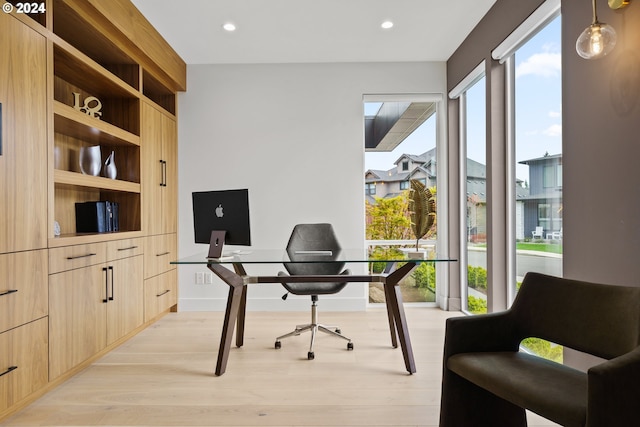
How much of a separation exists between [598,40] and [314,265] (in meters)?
2.04

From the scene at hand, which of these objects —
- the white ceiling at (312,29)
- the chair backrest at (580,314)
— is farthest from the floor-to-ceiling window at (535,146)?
the chair backrest at (580,314)

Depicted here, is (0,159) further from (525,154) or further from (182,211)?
(525,154)

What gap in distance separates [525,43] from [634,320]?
6.97 ft

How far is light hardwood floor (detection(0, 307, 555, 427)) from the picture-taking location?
1981 millimetres

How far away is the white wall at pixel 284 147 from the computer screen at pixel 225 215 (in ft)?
4.72

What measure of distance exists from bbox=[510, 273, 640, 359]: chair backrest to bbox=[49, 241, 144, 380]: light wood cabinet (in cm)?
247

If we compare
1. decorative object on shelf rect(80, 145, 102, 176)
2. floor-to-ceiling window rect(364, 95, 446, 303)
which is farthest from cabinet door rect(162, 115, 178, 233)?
floor-to-ceiling window rect(364, 95, 446, 303)

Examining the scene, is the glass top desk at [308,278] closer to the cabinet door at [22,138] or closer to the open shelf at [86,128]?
the cabinet door at [22,138]

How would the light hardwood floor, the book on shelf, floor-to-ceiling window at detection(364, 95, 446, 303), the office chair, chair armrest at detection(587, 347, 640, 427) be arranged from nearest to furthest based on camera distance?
chair armrest at detection(587, 347, 640, 427) < the light hardwood floor < the office chair < the book on shelf < floor-to-ceiling window at detection(364, 95, 446, 303)

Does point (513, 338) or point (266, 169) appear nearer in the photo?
point (513, 338)

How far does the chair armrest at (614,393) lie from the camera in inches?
44.4

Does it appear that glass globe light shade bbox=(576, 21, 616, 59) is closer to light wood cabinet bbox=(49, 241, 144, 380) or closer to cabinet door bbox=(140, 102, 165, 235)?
light wood cabinet bbox=(49, 241, 144, 380)

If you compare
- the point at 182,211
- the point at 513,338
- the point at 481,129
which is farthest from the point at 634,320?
the point at 182,211

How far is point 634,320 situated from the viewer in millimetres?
1397
